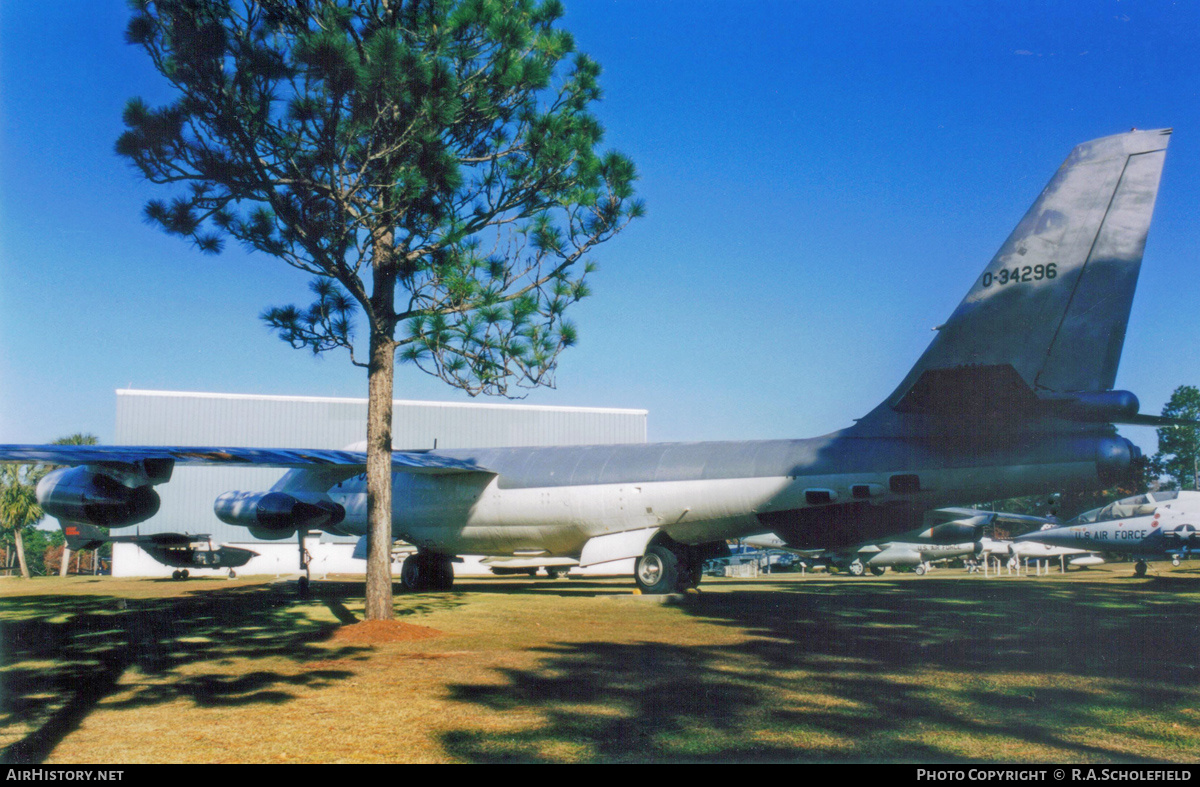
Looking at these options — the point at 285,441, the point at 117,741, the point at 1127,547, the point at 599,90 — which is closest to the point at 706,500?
the point at 599,90

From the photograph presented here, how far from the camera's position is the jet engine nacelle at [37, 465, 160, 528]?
10.9 m

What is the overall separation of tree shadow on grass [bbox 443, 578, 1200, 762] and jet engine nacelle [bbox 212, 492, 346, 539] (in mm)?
7827

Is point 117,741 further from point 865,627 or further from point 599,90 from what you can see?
point 599,90

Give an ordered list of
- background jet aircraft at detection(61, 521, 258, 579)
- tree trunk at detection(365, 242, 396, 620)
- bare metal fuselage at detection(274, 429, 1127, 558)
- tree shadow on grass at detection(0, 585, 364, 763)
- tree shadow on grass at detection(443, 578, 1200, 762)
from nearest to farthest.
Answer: tree shadow on grass at detection(443, 578, 1200, 762)
tree shadow on grass at detection(0, 585, 364, 763)
tree trunk at detection(365, 242, 396, 620)
bare metal fuselage at detection(274, 429, 1127, 558)
background jet aircraft at detection(61, 521, 258, 579)

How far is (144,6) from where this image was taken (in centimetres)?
938

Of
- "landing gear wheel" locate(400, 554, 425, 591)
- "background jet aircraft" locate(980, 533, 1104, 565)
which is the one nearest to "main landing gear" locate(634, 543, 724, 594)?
"landing gear wheel" locate(400, 554, 425, 591)

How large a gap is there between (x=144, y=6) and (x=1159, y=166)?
38.7ft

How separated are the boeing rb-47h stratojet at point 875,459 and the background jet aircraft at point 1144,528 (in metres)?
15.8

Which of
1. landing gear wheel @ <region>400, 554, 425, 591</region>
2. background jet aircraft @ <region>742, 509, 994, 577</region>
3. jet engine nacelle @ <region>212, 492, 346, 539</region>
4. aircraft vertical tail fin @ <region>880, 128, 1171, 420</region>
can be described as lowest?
background jet aircraft @ <region>742, 509, 994, 577</region>

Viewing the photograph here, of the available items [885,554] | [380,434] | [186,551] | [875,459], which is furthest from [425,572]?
[885,554]

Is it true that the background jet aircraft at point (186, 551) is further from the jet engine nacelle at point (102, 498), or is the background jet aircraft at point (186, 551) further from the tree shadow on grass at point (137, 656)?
the jet engine nacelle at point (102, 498)

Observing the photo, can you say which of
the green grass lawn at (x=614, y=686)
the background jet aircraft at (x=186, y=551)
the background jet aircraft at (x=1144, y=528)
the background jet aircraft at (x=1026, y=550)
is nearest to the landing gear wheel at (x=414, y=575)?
the green grass lawn at (x=614, y=686)

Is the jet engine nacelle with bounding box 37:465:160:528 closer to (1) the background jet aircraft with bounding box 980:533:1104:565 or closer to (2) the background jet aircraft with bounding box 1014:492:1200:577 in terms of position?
(2) the background jet aircraft with bounding box 1014:492:1200:577

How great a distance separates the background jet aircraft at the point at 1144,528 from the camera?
948 inches
